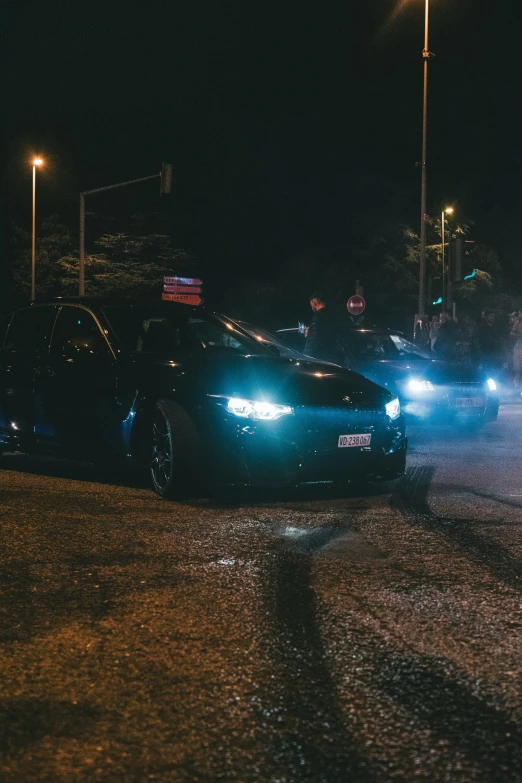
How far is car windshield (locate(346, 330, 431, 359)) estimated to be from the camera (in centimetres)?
1505

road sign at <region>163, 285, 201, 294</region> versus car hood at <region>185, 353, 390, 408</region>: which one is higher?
road sign at <region>163, 285, 201, 294</region>

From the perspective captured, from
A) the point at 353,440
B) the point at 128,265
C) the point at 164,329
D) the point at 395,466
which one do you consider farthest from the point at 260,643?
the point at 128,265

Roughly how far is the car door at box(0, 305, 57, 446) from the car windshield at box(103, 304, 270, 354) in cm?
75

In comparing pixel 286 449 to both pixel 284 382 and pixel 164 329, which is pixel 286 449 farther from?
pixel 164 329

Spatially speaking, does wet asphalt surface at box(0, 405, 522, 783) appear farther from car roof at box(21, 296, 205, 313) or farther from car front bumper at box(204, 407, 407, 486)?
car roof at box(21, 296, 205, 313)

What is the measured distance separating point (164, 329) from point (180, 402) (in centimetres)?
125

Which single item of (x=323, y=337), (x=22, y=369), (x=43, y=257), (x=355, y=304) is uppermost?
(x=43, y=257)

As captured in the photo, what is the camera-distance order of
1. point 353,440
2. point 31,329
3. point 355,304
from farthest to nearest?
1. point 355,304
2. point 31,329
3. point 353,440

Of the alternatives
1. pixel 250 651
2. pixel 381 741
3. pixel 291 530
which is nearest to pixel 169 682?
pixel 250 651

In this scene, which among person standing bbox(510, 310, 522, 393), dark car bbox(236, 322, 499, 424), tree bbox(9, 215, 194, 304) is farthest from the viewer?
tree bbox(9, 215, 194, 304)

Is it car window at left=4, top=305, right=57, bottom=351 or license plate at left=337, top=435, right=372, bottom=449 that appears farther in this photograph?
car window at left=4, top=305, right=57, bottom=351

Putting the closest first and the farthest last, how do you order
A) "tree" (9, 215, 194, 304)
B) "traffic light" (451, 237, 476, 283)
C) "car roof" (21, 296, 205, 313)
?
1. "car roof" (21, 296, 205, 313)
2. "traffic light" (451, 237, 476, 283)
3. "tree" (9, 215, 194, 304)

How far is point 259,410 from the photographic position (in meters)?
7.13

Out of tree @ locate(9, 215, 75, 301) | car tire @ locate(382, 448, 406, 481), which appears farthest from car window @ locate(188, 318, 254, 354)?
tree @ locate(9, 215, 75, 301)
